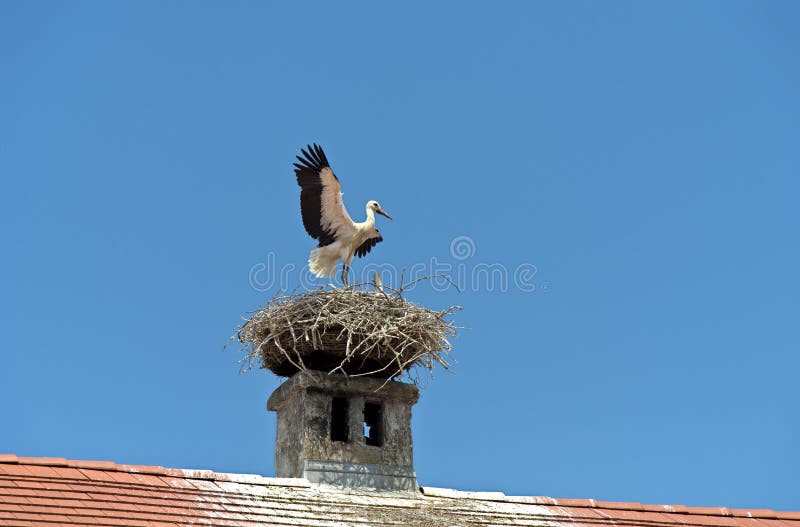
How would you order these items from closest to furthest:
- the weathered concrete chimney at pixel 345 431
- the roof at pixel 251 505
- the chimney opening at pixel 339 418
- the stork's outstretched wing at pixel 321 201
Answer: the roof at pixel 251 505
the weathered concrete chimney at pixel 345 431
the chimney opening at pixel 339 418
the stork's outstretched wing at pixel 321 201

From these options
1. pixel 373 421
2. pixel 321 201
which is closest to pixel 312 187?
pixel 321 201

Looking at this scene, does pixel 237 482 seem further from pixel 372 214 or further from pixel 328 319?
pixel 372 214

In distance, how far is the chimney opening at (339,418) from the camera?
10023 mm

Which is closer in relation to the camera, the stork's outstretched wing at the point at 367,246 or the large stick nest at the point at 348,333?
the large stick nest at the point at 348,333

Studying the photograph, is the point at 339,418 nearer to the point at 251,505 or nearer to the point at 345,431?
the point at 345,431

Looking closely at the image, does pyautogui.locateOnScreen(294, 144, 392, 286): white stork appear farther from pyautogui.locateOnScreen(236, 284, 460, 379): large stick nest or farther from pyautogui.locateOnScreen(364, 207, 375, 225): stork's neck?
pyautogui.locateOnScreen(236, 284, 460, 379): large stick nest

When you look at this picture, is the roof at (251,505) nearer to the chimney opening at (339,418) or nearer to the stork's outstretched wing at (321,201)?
the chimney opening at (339,418)

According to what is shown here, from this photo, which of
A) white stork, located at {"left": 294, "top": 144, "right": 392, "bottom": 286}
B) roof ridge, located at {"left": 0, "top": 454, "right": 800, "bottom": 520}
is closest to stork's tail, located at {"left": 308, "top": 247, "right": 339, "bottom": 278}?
white stork, located at {"left": 294, "top": 144, "right": 392, "bottom": 286}

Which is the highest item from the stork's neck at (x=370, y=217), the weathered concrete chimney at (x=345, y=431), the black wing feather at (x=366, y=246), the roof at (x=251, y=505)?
the stork's neck at (x=370, y=217)

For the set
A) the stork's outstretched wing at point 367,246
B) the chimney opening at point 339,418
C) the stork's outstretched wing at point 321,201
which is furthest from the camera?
the stork's outstretched wing at point 367,246

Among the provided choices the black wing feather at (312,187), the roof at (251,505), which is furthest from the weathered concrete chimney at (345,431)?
the black wing feather at (312,187)

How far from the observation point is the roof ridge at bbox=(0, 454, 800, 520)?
26.7 feet

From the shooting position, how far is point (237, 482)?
28.6 feet

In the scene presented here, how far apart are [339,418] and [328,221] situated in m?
2.55
